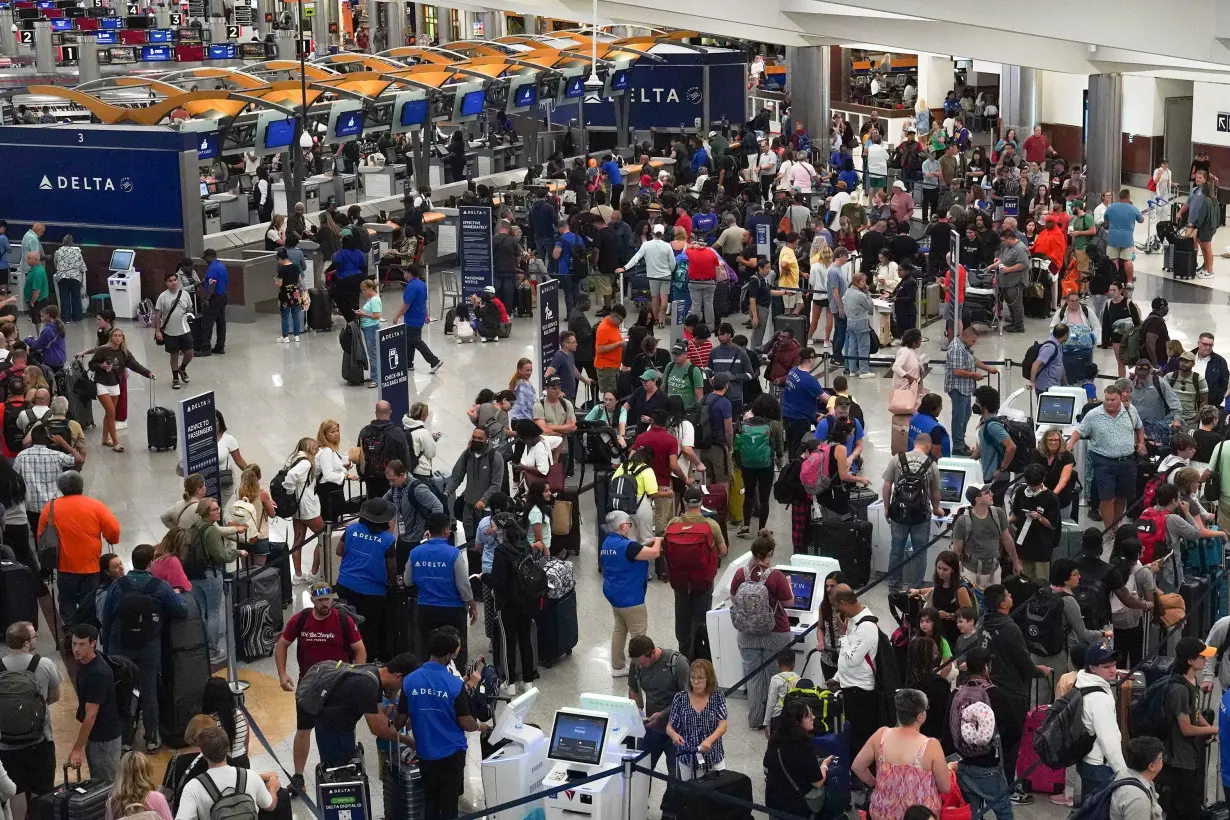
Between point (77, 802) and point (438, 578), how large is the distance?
262cm

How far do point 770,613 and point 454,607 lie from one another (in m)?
1.88

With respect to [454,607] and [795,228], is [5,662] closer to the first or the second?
[454,607]

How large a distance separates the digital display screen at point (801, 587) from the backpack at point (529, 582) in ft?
4.92

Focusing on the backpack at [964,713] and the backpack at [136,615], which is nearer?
the backpack at [964,713]

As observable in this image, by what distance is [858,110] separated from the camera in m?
45.8

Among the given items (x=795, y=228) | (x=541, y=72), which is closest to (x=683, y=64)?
(x=541, y=72)

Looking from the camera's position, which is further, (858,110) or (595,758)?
(858,110)

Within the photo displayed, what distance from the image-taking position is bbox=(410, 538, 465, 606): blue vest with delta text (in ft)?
32.1

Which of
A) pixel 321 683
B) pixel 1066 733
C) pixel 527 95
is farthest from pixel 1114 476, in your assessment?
pixel 527 95

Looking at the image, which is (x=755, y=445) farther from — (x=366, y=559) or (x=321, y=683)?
(x=321, y=683)

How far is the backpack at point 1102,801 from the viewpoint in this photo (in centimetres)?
729

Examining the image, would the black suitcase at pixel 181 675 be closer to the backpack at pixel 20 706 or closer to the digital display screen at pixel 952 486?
the backpack at pixel 20 706

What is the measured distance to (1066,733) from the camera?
8008mm

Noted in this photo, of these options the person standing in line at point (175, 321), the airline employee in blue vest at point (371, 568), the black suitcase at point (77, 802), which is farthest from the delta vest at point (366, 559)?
the person standing in line at point (175, 321)
